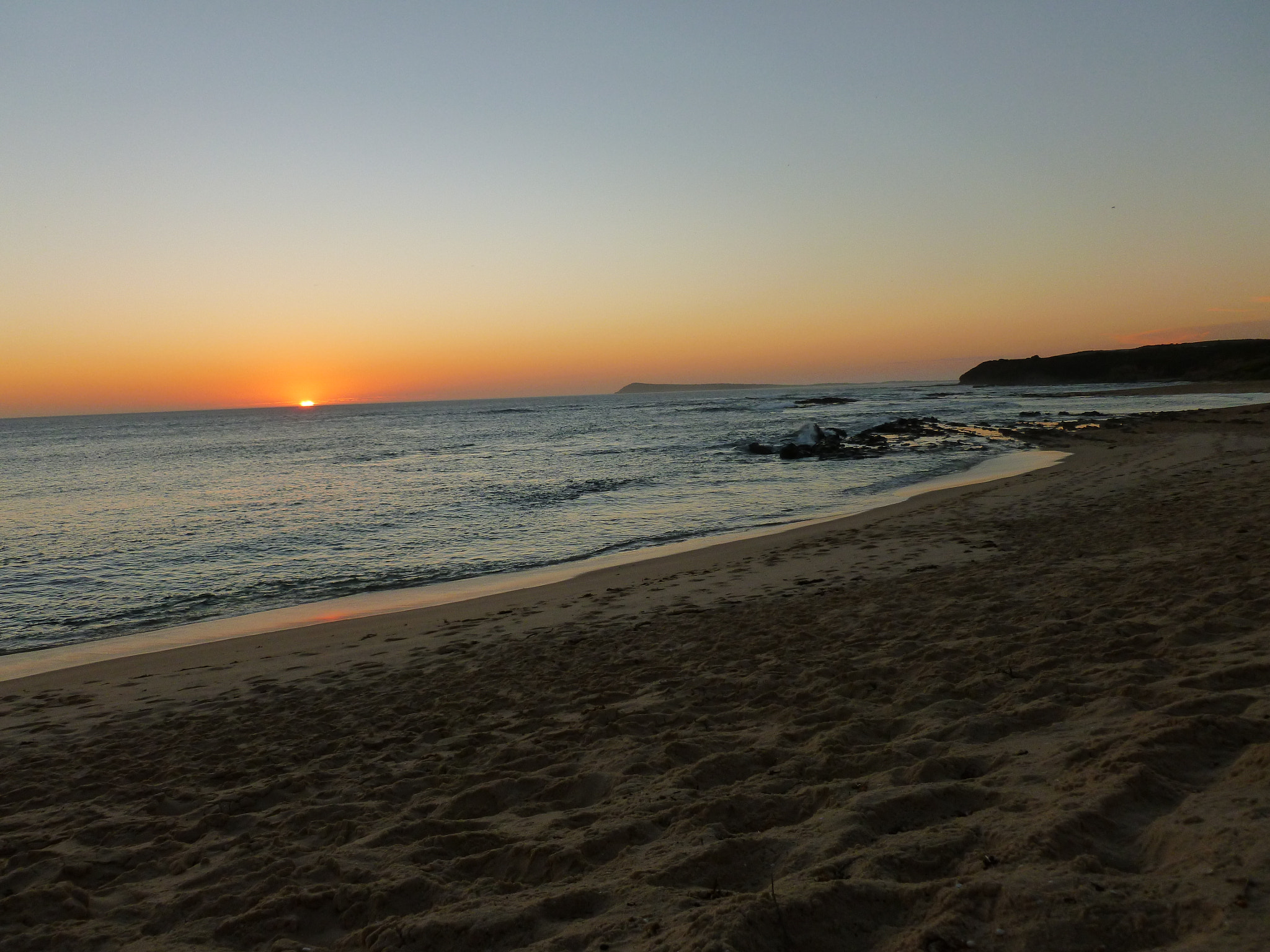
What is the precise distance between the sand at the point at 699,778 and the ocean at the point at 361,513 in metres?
4.35

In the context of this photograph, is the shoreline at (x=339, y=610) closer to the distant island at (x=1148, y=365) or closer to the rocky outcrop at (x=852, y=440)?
the rocky outcrop at (x=852, y=440)

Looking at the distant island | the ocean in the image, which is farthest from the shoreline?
the distant island

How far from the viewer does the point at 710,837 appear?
3766 millimetres

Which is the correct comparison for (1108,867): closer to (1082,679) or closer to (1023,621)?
(1082,679)

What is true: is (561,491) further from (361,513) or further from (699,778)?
(699,778)

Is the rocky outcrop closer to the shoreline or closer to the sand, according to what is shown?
the shoreline

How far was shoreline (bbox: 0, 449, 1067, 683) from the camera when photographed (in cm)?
981

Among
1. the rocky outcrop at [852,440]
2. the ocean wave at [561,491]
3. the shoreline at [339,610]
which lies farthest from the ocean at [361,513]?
the rocky outcrop at [852,440]

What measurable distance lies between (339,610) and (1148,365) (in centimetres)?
12336

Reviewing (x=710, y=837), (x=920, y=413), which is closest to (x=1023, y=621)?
(x=710, y=837)

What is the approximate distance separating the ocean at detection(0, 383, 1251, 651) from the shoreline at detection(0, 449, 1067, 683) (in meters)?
0.38

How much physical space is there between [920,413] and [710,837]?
61.5 meters

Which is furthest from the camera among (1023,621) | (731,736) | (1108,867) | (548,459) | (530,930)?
(548,459)

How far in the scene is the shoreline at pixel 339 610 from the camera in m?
9.81
